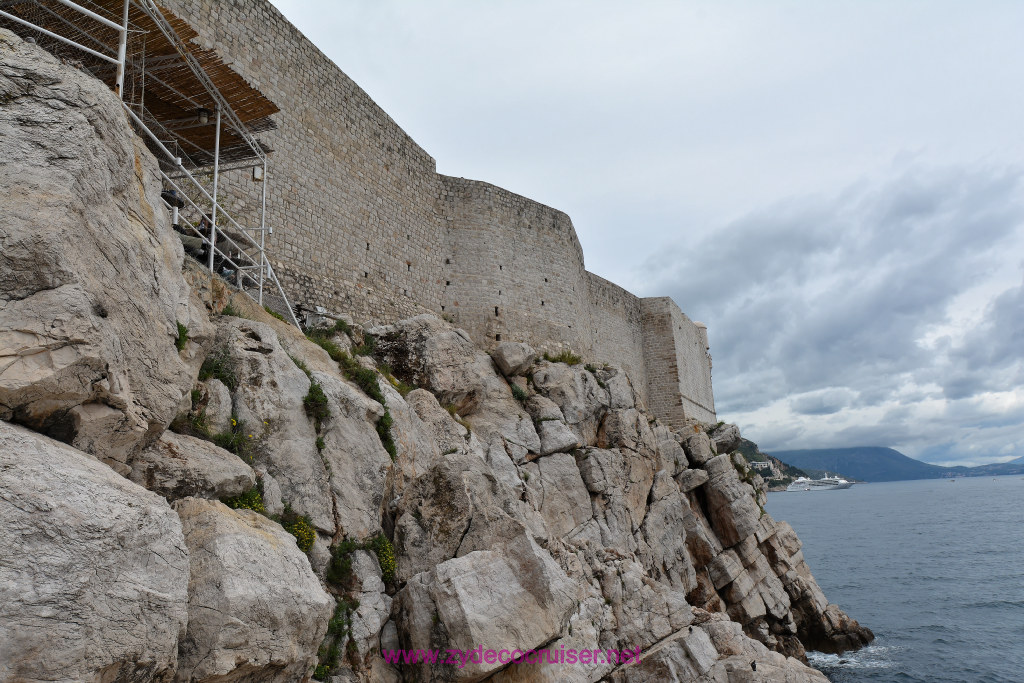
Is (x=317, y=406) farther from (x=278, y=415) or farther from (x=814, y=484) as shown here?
(x=814, y=484)

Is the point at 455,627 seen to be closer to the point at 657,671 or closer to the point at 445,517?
the point at 445,517

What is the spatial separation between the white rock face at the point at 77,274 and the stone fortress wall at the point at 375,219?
6511 millimetres

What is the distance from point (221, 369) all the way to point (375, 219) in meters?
8.59

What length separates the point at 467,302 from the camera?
59.2 feet

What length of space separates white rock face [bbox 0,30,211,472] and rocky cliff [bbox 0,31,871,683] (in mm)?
19

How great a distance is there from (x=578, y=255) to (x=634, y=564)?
42.9 feet

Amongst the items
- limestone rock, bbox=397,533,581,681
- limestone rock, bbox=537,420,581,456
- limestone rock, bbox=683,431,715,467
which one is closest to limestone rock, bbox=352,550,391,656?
limestone rock, bbox=397,533,581,681

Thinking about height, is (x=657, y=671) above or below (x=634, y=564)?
below

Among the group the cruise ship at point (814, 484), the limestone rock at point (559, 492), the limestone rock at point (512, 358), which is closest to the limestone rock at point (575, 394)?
the limestone rock at point (512, 358)

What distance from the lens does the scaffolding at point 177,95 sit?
748 cm

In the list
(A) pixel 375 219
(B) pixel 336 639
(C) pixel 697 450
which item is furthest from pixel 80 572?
(C) pixel 697 450

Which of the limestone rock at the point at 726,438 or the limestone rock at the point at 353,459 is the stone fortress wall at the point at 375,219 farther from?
the limestone rock at the point at 726,438

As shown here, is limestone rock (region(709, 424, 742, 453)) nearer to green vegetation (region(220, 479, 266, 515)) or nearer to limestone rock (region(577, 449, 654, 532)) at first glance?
limestone rock (region(577, 449, 654, 532))

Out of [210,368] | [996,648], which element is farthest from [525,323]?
[996,648]
